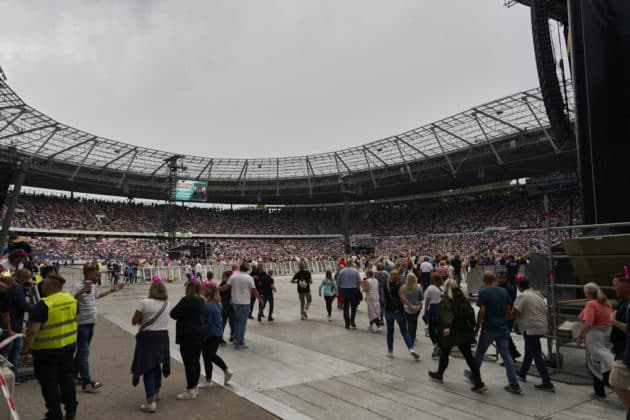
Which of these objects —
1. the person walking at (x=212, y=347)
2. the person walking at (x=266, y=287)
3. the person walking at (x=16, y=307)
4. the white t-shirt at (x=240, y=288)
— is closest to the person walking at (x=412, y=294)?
the white t-shirt at (x=240, y=288)

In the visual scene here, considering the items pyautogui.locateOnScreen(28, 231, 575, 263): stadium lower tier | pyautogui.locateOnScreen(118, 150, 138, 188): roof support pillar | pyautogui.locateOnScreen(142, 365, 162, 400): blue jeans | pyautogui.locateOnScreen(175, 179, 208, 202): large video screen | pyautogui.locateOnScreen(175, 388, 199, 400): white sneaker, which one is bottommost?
pyautogui.locateOnScreen(175, 388, 199, 400): white sneaker

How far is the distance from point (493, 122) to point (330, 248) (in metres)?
27.4

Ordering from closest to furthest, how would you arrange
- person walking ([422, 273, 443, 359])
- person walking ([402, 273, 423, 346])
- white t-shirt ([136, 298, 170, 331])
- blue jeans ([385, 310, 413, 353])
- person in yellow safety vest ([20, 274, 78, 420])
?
person in yellow safety vest ([20, 274, 78, 420])
white t-shirt ([136, 298, 170, 331])
blue jeans ([385, 310, 413, 353])
person walking ([402, 273, 423, 346])
person walking ([422, 273, 443, 359])

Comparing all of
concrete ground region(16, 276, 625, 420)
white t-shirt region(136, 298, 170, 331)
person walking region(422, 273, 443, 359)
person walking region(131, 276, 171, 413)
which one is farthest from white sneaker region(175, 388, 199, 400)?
person walking region(422, 273, 443, 359)

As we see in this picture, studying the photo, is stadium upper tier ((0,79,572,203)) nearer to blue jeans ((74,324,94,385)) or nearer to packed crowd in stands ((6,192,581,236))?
packed crowd in stands ((6,192,581,236))

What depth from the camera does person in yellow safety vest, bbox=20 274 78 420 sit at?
13.9 feet

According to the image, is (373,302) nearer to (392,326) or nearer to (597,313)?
(392,326)

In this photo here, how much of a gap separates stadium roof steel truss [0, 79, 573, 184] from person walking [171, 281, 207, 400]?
29.3 m

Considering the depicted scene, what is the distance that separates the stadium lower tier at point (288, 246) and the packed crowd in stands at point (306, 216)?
7.14 feet

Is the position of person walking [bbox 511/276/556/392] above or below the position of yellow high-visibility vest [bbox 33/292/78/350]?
below

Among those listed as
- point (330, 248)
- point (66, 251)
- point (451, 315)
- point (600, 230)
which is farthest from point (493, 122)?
point (66, 251)

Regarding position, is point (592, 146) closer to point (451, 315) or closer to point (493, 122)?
point (451, 315)

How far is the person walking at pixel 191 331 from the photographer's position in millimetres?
5250

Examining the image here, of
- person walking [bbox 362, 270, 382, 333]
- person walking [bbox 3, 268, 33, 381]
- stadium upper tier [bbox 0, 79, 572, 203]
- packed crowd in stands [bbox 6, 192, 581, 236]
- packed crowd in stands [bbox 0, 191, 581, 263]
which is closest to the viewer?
person walking [bbox 3, 268, 33, 381]
